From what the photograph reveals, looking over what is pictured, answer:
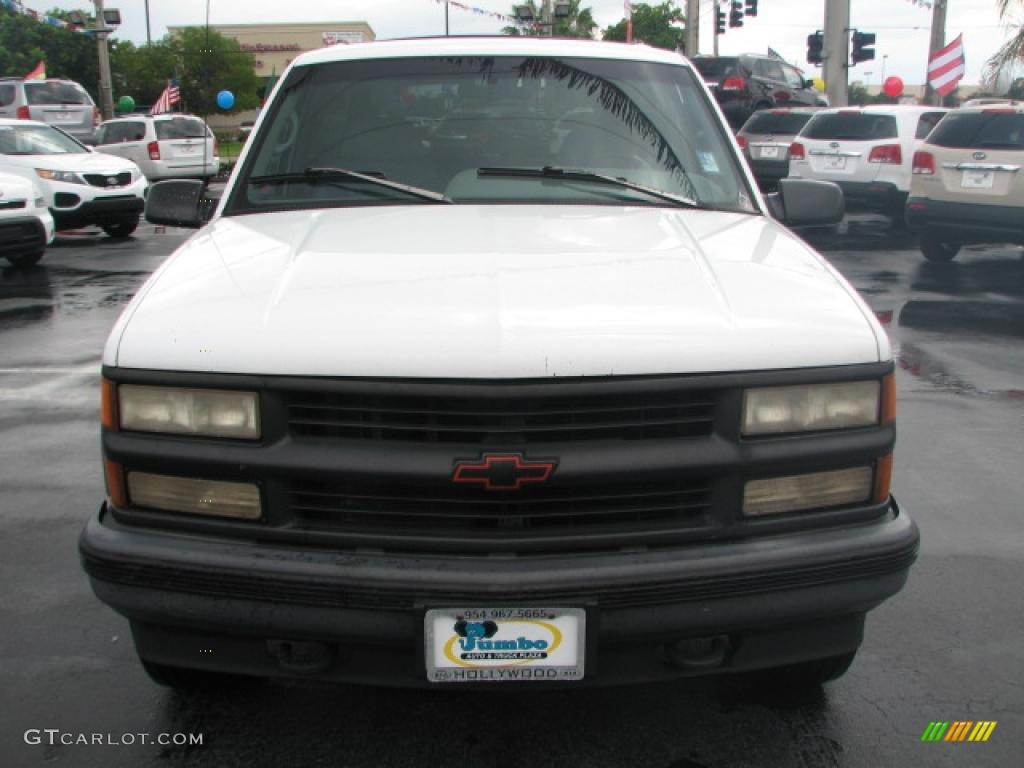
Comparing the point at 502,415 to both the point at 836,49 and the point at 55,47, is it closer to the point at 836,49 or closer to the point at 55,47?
the point at 836,49

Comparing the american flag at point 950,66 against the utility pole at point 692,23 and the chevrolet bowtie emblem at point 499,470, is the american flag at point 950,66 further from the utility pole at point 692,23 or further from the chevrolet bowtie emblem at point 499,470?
the chevrolet bowtie emblem at point 499,470

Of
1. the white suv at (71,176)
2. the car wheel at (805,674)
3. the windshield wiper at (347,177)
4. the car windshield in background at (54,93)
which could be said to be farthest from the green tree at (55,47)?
the car wheel at (805,674)

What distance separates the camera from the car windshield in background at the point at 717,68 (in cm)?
2462

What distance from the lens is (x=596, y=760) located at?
2.59 meters

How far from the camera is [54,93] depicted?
83.1 ft

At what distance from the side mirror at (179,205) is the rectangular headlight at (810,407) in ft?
7.44

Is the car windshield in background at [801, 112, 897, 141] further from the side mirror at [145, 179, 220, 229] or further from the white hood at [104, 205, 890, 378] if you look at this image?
the white hood at [104, 205, 890, 378]

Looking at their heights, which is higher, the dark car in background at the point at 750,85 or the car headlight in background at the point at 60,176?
the dark car in background at the point at 750,85

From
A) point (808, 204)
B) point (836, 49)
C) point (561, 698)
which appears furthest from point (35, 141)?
point (836, 49)

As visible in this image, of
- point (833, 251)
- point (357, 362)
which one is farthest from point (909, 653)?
point (833, 251)

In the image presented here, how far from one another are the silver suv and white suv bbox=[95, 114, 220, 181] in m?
3.62

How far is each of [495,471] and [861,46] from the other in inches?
1048

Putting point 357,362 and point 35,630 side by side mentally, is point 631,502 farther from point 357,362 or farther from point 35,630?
point 35,630

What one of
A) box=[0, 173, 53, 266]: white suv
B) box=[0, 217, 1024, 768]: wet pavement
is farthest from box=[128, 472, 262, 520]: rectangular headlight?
box=[0, 173, 53, 266]: white suv
